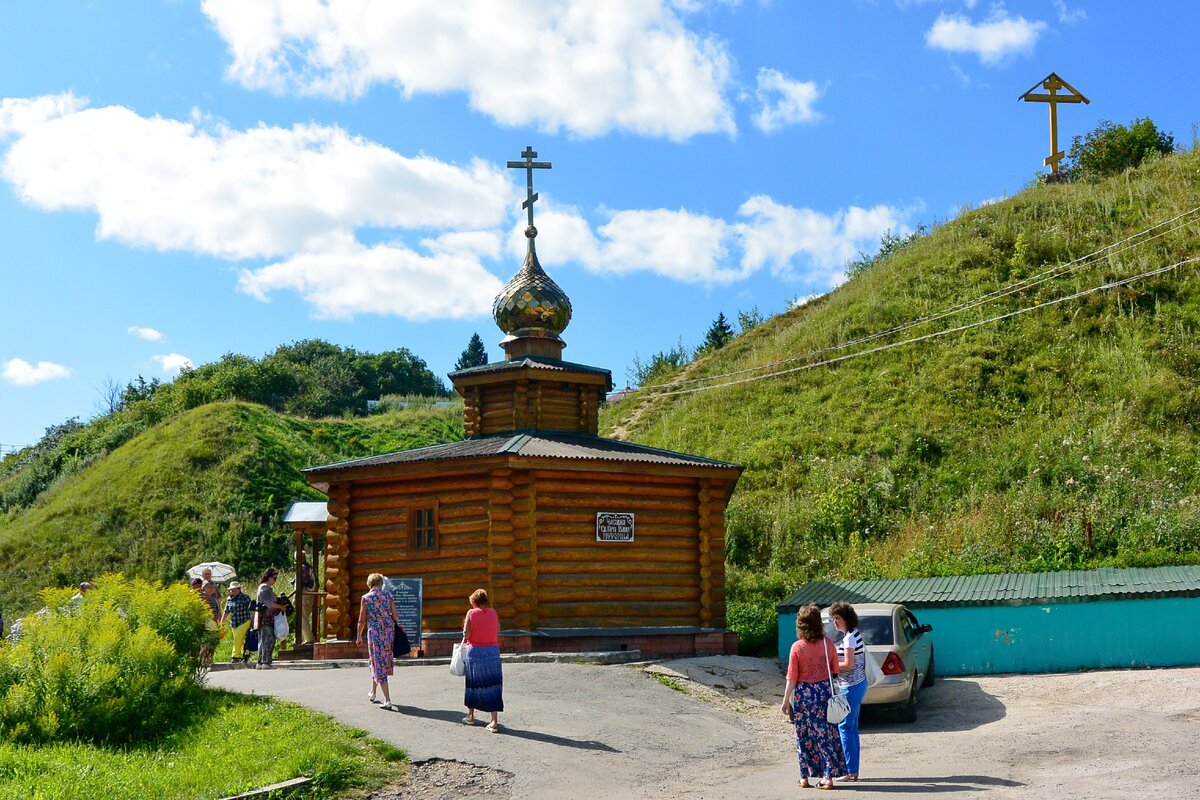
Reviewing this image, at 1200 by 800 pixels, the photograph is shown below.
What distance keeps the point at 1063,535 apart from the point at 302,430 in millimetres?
37195

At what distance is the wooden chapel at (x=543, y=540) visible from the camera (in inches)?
722

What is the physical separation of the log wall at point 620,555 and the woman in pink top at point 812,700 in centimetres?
894

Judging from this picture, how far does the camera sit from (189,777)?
960 cm

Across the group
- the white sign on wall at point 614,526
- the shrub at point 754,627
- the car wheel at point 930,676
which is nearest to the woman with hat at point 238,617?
the white sign on wall at point 614,526

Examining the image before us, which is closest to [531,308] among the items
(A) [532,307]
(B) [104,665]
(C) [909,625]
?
(A) [532,307]

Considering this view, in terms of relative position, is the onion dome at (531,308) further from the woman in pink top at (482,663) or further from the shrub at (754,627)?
the woman in pink top at (482,663)

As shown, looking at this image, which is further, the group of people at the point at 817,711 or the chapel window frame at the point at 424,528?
the chapel window frame at the point at 424,528

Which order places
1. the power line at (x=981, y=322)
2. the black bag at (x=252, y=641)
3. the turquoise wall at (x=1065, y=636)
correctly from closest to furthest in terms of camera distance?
the turquoise wall at (x=1065, y=636) < the black bag at (x=252, y=641) < the power line at (x=981, y=322)

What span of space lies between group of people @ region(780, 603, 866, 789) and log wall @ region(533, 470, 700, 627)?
888cm

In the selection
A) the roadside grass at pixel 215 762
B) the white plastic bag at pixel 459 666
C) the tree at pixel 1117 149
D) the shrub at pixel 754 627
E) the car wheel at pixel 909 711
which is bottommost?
the car wheel at pixel 909 711

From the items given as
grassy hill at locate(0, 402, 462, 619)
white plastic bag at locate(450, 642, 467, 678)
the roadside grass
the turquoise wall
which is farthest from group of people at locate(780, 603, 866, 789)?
grassy hill at locate(0, 402, 462, 619)

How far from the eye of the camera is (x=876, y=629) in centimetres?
1472

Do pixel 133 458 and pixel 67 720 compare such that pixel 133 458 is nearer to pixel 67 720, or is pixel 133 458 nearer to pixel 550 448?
pixel 550 448

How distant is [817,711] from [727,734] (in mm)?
3338
